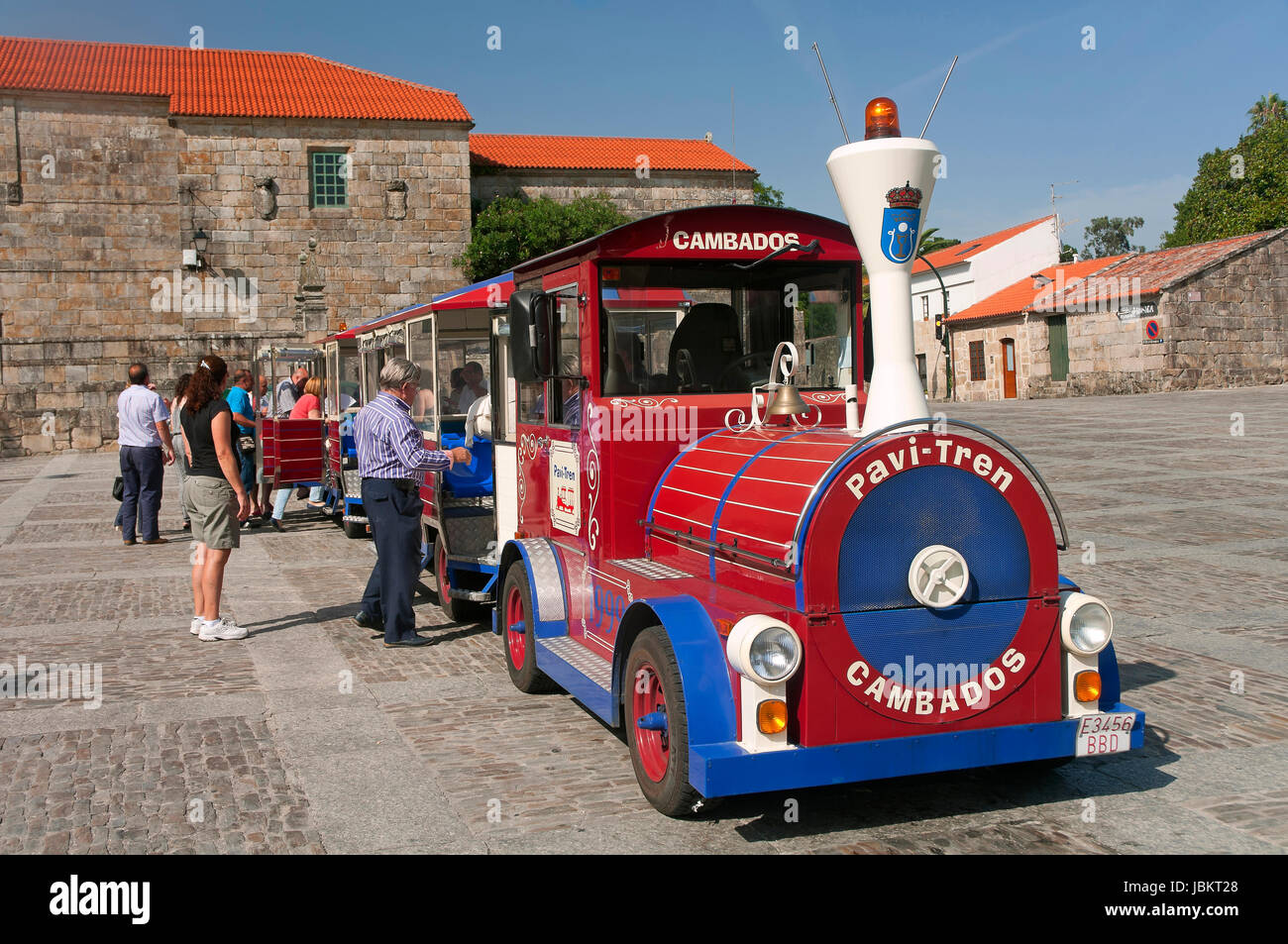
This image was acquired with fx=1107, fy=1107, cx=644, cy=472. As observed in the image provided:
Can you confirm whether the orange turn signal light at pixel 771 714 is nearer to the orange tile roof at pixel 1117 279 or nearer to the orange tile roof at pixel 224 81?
the orange tile roof at pixel 224 81

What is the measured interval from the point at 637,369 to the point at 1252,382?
41.0m

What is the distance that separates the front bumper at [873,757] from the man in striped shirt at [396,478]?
156 inches

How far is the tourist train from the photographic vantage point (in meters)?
4.04

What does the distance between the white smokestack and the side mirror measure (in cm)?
167

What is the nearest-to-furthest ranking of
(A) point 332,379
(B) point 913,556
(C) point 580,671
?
(B) point 913,556
(C) point 580,671
(A) point 332,379

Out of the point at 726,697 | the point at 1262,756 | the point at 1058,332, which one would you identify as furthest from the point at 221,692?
the point at 1058,332

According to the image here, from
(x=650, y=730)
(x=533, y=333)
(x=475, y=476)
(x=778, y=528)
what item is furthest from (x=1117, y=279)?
(x=650, y=730)

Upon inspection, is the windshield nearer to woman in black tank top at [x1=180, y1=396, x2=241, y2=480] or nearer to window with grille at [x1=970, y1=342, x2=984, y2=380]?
woman in black tank top at [x1=180, y1=396, x2=241, y2=480]

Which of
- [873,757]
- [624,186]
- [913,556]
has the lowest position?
[873,757]

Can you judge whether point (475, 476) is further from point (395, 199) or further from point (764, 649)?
point (395, 199)

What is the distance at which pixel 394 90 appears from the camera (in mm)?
39188

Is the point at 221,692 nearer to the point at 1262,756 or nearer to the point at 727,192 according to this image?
the point at 1262,756

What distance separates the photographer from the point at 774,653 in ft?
12.9

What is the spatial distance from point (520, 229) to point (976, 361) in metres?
22.2
